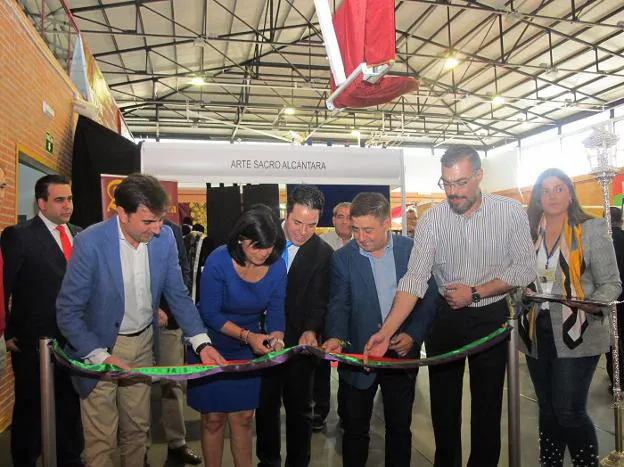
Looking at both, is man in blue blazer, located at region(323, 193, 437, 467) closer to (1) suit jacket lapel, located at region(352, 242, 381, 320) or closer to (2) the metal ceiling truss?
(1) suit jacket lapel, located at region(352, 242, 381, 320)

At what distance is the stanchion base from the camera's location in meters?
2.65

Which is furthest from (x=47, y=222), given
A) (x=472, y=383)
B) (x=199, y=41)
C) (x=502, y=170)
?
(x=502, y=170)

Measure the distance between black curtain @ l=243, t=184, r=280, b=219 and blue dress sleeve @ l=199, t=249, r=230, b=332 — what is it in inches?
93.9

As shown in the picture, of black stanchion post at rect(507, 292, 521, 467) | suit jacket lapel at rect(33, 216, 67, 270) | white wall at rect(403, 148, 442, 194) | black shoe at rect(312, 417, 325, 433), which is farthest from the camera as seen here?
white wall at rect(403, 148, 442, 194)

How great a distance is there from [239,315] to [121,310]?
1.75 ft

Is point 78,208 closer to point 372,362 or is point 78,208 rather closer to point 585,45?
point 372,362

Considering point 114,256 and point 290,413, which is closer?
point 114,256

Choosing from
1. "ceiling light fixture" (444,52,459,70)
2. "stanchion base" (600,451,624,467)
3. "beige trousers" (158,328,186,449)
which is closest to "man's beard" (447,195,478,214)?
"stanchion base" (600,451,624,467)

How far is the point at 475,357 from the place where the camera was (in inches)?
88.4

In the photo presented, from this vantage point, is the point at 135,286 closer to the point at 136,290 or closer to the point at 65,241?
the point at 136,290

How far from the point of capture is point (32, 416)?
2.61 m

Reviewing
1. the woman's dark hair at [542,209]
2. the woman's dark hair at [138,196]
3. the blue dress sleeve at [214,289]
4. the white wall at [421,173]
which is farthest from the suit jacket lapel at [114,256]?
the white wall at [421,173]

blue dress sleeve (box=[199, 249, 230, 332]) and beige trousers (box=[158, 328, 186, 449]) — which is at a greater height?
blue dress sleeve (box=[199, 249, 230, 332])

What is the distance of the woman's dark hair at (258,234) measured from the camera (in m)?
2.09
